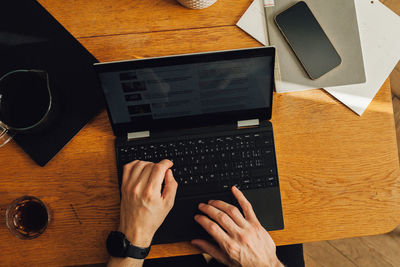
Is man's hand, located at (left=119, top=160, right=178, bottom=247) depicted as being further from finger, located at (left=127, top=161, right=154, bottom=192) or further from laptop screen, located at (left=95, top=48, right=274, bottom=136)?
laptop screen, located at (left=95, top=48, right=274, bottom=136)

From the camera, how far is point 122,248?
2.45ft

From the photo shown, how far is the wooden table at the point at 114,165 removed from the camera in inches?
31.4

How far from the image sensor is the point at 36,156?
799 mm

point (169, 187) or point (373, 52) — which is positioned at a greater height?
point (373, 52)

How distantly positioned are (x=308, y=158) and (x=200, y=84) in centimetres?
35

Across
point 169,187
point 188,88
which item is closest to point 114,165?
point 169,187

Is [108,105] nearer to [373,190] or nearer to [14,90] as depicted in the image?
[14,90]

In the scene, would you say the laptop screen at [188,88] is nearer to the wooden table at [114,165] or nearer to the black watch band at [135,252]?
the wooden table at [114,165]

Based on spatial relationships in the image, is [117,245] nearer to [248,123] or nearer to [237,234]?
[237,234]

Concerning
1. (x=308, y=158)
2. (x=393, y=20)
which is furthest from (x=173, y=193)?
(x=393, y=20)

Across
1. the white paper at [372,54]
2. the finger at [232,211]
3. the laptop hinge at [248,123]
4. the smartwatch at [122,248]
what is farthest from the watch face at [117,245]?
the white paper at [372,54]

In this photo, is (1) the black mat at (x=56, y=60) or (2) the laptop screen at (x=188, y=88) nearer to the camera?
(2) the laptop screen at (x=188, y=88)

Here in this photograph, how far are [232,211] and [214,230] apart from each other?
65 millimetres

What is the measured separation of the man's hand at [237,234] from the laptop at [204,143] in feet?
0.08
